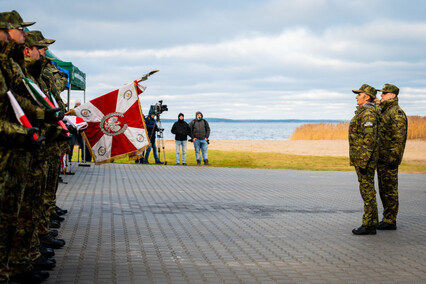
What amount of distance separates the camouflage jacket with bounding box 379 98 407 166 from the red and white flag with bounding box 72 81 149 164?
577 cm

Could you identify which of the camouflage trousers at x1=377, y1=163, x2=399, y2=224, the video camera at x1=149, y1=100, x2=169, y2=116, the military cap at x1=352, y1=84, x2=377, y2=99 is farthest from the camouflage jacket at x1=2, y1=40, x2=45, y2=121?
the video camera at x1=149, y1=100, x2=169, y2=116

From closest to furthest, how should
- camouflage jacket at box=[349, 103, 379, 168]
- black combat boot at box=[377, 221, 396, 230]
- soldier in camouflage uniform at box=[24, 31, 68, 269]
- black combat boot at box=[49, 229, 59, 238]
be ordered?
soldier in camouflage uniform at box=[24, 31, 68, 269]
black combat boot at box=[49, 229, 59, 238]
camouflage jacket at box=[349, 103, 379, 168]
black combat boot at box=[377, 221, 396, 230]

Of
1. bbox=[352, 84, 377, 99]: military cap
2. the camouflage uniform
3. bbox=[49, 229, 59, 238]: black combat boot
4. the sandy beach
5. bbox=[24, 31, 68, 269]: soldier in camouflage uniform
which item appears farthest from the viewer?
the sandy beach

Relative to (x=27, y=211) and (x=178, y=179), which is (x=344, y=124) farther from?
(x=27, y=211)

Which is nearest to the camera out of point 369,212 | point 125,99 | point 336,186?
point 369,212

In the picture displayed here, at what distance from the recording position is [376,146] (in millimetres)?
8859

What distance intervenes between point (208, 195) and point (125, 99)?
2.83m

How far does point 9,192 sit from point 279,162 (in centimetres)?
2324

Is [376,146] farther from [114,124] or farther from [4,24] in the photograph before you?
[114,124]

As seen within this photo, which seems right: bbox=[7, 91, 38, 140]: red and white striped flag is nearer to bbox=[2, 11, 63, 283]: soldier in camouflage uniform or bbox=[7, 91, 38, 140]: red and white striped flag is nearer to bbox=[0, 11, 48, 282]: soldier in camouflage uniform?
bbox=[0, 11, 48, 282]: soldier in camouflage uniform

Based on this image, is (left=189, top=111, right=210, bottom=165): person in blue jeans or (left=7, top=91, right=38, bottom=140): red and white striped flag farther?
(left=189, top=111, right=210, bottom=165): person in blue jeans

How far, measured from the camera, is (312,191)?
15070 mm

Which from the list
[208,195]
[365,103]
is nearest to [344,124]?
[208,195]

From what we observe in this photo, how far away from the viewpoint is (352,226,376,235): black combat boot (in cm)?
878
